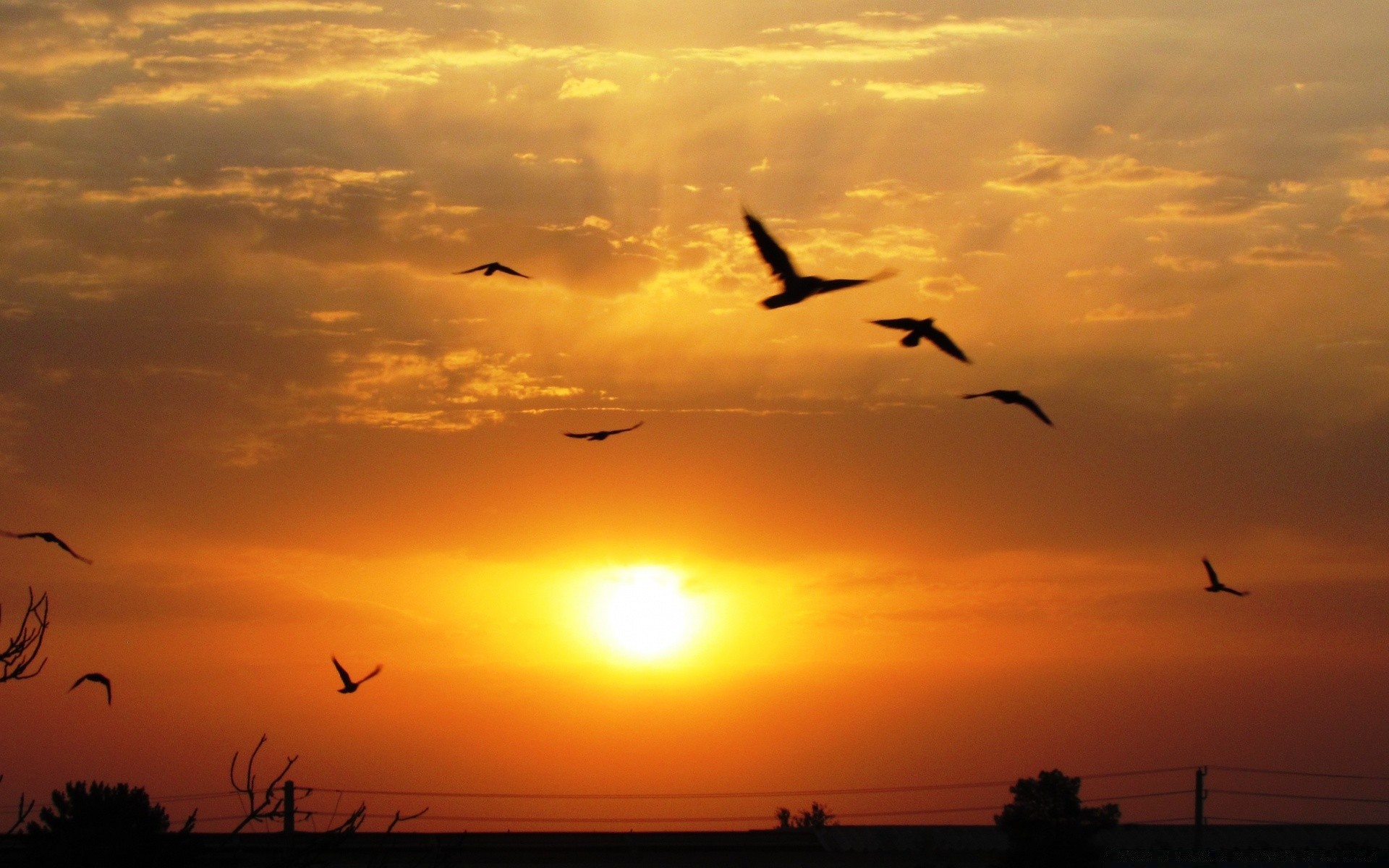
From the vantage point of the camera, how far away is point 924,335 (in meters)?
20.8

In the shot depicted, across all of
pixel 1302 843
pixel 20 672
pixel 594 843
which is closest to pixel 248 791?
pixel 20 672

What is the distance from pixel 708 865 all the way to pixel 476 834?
11.5 m

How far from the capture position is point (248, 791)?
52.1ft

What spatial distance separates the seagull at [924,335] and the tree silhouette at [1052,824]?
33.7 meters

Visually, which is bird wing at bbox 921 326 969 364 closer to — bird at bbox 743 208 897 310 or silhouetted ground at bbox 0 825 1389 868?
bird at bbox 743 208 897 310

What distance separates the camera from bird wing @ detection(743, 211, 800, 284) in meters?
19.5

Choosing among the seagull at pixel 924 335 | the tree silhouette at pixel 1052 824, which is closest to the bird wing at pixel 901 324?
the seagull at pixel 924 335

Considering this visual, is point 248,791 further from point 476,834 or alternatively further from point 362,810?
point 476,834

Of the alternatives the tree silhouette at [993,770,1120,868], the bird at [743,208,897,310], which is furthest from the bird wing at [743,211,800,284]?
the tree silhouette at [993,770,1120,868]

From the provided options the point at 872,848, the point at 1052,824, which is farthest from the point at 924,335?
the point at 872,848

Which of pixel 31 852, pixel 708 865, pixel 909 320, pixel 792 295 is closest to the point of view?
pixel 31 852

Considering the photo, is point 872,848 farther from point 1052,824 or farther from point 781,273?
point 781,273

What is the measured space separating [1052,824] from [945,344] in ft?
113

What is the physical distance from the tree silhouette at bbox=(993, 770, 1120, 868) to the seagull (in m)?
33.7
